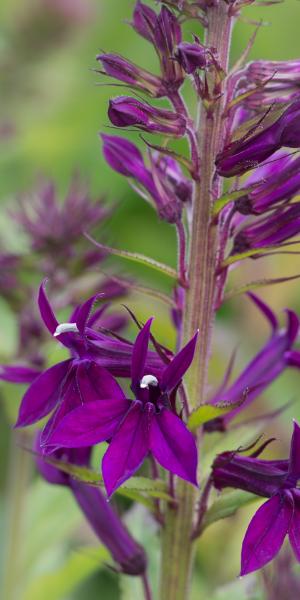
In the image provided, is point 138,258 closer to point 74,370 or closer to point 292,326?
point 74,370

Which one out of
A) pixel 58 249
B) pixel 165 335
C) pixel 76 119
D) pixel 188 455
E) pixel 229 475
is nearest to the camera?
pixel 188 455

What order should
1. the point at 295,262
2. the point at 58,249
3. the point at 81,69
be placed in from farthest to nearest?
the point at 81,69 → the point at 295,262 → the point at 58,249

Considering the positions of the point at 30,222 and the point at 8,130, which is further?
the point at 8,130

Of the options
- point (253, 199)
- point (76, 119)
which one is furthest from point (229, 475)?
point (76, 119)

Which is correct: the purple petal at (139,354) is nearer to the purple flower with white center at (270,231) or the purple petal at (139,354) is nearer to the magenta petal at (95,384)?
the magenta petal at (95,384)

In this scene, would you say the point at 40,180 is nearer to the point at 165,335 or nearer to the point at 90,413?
the point at 165,335

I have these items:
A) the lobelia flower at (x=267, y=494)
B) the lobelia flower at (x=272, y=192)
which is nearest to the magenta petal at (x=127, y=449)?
the lobelia flower at (x=267, y=494)

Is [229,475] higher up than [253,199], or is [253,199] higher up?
[253,199]
